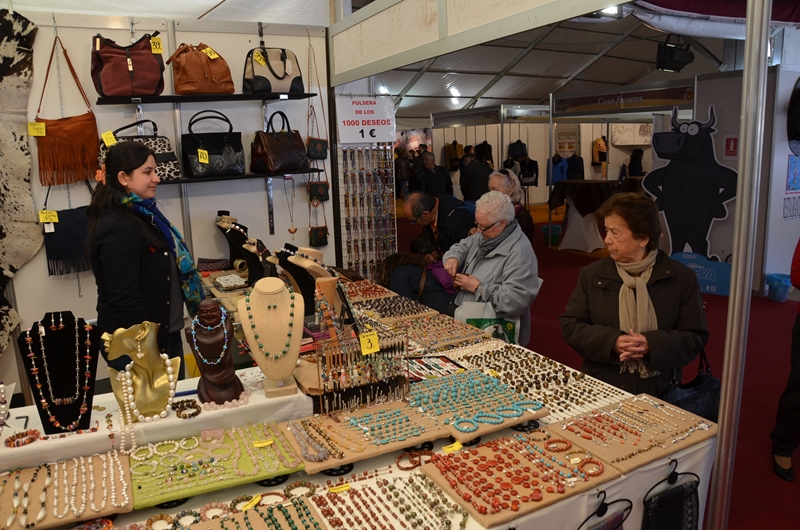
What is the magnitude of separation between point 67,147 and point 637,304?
3.74m

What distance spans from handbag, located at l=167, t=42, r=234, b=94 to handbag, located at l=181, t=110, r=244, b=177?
0.85 ft

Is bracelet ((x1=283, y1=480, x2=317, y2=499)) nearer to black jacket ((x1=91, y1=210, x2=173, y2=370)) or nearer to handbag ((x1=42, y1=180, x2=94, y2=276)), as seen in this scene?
black jacket ((x1=91, y1=210, x2=173, y2=370))

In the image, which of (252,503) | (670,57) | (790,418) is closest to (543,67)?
(670,57)

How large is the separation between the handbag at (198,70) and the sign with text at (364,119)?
1049mm

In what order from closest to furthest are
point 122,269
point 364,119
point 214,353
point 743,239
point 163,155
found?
1. point 743,239
2. point 214,353
3. point 122,269
4. point 163,155
5. point 364,119

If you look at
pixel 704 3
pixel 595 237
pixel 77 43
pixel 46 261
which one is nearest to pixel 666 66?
pixel 595 237

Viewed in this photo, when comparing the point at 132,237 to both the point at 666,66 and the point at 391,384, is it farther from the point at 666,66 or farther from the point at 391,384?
the point at 666,66

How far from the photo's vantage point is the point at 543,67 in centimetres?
1430

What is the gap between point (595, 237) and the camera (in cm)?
920

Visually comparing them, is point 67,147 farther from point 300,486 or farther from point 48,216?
point 300,486

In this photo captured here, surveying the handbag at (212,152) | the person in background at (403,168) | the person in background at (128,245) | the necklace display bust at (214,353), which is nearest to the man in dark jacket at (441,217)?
the handbag at (212,152)

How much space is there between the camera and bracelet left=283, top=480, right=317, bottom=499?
1.67 metres

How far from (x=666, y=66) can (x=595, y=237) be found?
2.58m

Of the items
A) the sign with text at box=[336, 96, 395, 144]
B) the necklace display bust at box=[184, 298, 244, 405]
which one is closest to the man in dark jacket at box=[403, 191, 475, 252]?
the sign with text at box=[336, 96, 395, 144]
